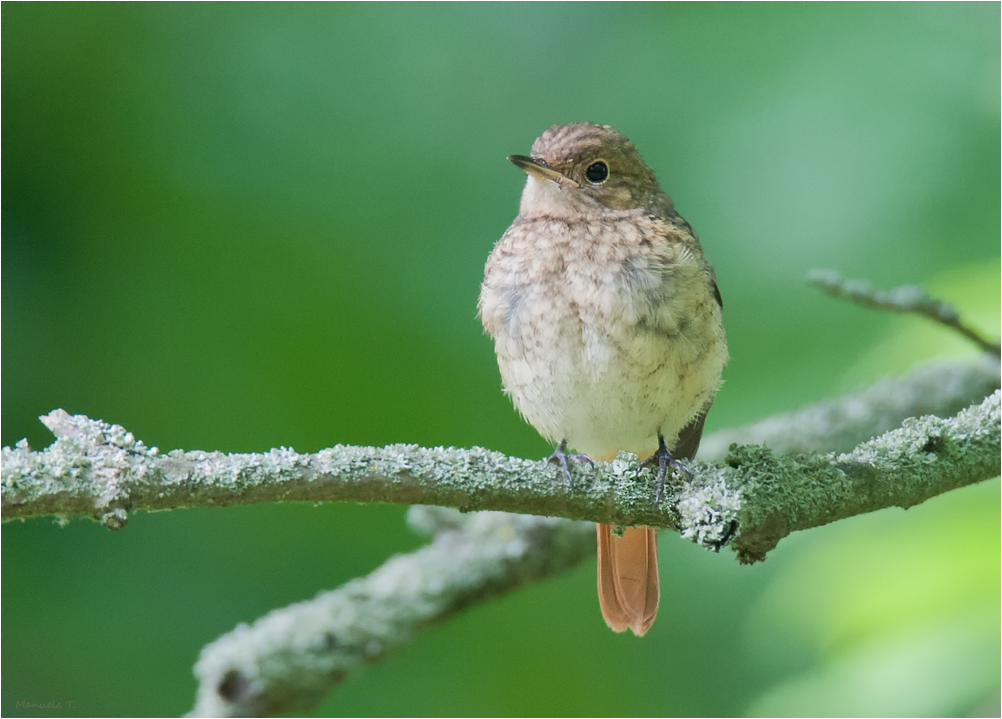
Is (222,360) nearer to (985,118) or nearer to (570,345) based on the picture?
(570,345)

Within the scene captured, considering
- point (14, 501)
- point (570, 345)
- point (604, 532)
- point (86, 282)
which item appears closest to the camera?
point (14, 501)

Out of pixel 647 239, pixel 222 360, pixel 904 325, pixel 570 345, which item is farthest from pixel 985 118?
pixel 222 360

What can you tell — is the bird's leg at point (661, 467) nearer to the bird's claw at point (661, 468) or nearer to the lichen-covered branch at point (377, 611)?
the bird's claw at point (661, 468)

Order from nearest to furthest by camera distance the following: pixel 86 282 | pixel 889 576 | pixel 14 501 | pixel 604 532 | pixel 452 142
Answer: pixel 14 501 < pixel 889 576 < pixel 604 532 < pixel 86 282 < pixel 452 142

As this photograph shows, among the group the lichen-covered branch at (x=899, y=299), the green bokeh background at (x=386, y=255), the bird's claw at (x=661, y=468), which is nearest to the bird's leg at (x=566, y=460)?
the bird's claw at (x=661, y=468)

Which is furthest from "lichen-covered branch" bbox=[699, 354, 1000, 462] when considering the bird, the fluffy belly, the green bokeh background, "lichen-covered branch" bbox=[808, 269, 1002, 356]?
"lichen-covered branch" bbox=[808, 269, 1002, 356]

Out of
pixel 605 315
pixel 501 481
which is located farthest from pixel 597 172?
pixel 501 481
